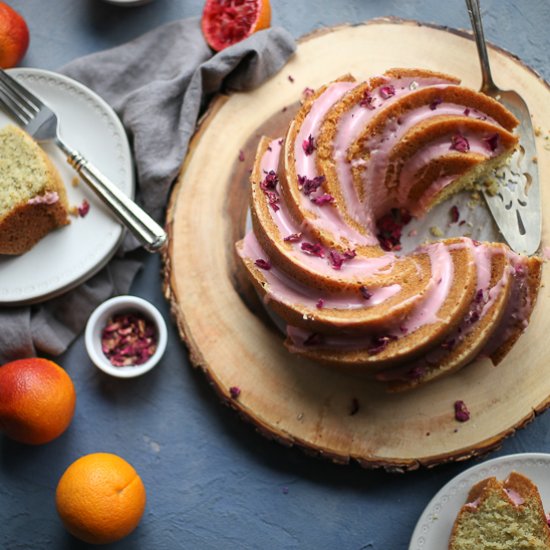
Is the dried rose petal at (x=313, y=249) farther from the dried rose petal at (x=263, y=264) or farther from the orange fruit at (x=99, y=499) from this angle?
the orange fruit at (x=99, y=499)

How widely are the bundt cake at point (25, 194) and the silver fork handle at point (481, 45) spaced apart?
2.29 metres

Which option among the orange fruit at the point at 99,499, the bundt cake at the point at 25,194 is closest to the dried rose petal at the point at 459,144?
the bundt cake at the point at 25,194

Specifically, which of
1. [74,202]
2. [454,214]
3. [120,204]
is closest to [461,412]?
[454,214]

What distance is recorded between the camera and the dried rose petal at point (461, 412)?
369 cm

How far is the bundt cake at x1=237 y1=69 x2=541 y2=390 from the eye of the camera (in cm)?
337

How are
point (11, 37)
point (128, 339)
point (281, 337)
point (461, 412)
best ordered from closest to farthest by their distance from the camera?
point (461, 412), point (281, 337), point (128, 339), point (11, 37)

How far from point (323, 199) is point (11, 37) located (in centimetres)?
195

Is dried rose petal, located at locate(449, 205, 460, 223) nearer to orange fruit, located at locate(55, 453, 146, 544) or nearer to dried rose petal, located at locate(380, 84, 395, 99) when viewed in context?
dried rose petal, located at locate(380, 84, 395, 99)

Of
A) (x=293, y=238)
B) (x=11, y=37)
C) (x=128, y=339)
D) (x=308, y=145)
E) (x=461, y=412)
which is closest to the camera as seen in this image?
(x=293, y=238)

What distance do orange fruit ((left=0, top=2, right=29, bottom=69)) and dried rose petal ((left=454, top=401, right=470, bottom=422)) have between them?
297 cm

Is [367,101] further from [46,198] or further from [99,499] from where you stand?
[99,499]

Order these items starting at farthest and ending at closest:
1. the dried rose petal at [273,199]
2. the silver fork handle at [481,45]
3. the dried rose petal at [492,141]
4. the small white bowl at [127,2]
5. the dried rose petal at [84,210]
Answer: the small white bowl at [127,2] < the dried rose petal at [84,210] < the silver fork handle at [481,45] < the dried rose petal at [492,141] < the dried rose petal at [273,199]

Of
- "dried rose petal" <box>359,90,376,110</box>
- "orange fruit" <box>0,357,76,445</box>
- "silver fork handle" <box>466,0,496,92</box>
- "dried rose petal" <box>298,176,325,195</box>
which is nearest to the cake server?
"silver fork handle" <box>466,0,496,92</box>

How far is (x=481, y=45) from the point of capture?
388 centimetres
